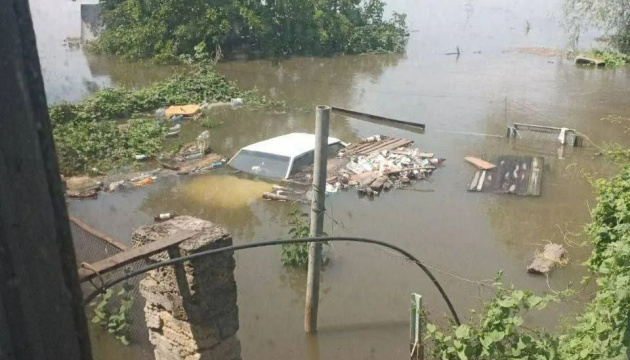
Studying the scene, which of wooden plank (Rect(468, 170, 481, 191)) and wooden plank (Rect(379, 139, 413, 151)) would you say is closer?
wooden plank (Rect(468, 170, 481, 191))

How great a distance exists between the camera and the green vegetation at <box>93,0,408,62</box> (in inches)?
821

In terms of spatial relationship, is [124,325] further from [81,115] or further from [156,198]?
[81,115]

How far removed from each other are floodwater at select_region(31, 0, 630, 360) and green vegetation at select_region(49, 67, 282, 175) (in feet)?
3.75

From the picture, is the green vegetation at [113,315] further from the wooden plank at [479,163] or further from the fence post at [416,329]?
the wooden plank at [479,163]

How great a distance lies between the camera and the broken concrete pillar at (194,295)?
12.3ft

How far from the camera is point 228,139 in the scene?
13.6m

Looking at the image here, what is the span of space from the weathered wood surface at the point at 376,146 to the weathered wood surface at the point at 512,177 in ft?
6.54

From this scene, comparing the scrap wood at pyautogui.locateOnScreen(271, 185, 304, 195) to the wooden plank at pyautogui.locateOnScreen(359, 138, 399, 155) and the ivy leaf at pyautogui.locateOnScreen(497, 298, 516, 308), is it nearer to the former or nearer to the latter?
the wooden plank at pyautogui.locateOnScreen(359, 138, 399, 155)

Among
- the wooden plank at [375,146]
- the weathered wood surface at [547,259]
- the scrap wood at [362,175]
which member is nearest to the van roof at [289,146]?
the scrap wood at [362,175]

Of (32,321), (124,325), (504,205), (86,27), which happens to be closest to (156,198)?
(124,325)

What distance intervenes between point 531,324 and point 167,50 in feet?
56.9

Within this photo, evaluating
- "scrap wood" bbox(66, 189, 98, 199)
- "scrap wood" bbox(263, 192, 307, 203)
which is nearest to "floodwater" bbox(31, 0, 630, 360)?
Answer: "scrap wood" bbox(263, 192, 307, 203)

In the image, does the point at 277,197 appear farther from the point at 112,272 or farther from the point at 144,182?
the point at 112,272

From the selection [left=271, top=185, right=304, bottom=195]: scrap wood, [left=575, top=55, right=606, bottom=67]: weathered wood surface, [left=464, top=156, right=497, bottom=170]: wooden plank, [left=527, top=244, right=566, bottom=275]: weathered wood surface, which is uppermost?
[left=575, top=55, right=606, bottom=67]: weathered wood surface
